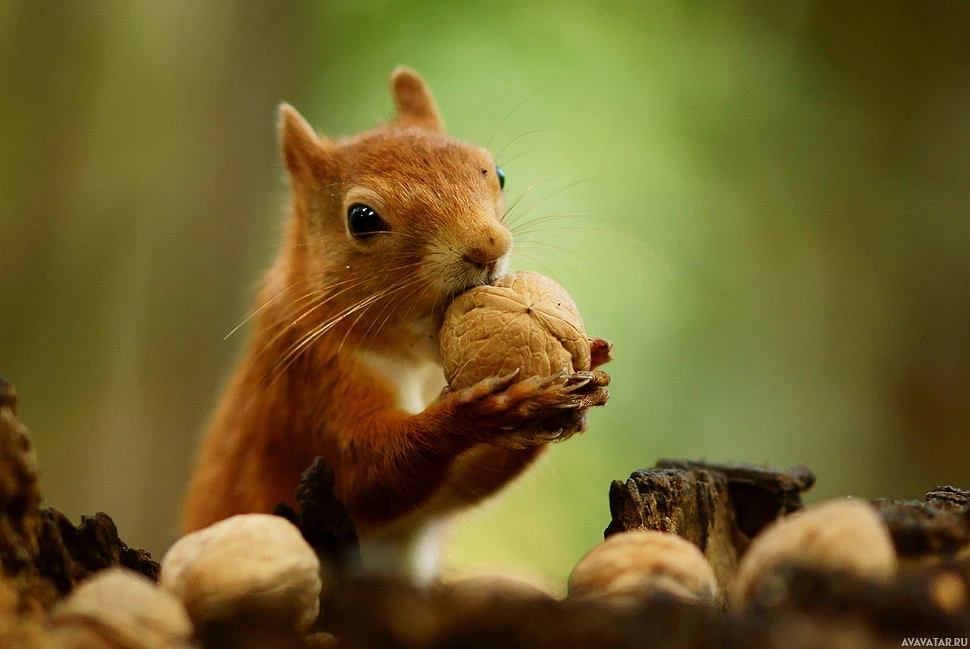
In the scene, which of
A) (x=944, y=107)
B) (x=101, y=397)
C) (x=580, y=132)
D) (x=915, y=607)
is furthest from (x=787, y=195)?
(x=915, y=607)

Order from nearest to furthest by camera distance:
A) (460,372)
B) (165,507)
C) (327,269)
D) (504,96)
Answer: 1. (460,372)
2. (327,269)
3. (165,507)
4. (504,96)

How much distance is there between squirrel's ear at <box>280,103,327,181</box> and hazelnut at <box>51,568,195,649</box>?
3.10 ft

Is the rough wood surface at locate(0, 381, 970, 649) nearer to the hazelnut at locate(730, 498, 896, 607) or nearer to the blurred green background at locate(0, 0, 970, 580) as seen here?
the hazelnut at locate(730, 498, 896, 607)

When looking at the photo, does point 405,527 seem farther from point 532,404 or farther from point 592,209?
point 592,209

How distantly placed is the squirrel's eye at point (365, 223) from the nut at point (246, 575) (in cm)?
61

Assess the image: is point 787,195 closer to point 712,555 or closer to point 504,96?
point 504,96

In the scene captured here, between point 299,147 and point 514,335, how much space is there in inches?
25.2

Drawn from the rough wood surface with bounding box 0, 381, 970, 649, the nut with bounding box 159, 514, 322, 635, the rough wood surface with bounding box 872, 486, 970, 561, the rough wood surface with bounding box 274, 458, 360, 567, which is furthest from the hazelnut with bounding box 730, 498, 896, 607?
the rough wood surface with bounding box 274, 458, 360, 567

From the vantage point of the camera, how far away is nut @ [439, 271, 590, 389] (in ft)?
3.43

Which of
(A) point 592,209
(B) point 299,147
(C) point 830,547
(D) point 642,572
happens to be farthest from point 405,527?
(A) point 592,209

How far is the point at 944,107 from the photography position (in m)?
2.87

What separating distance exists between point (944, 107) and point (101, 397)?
9.19ft

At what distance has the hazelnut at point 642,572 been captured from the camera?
0.67 m

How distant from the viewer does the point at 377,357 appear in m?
1.36
